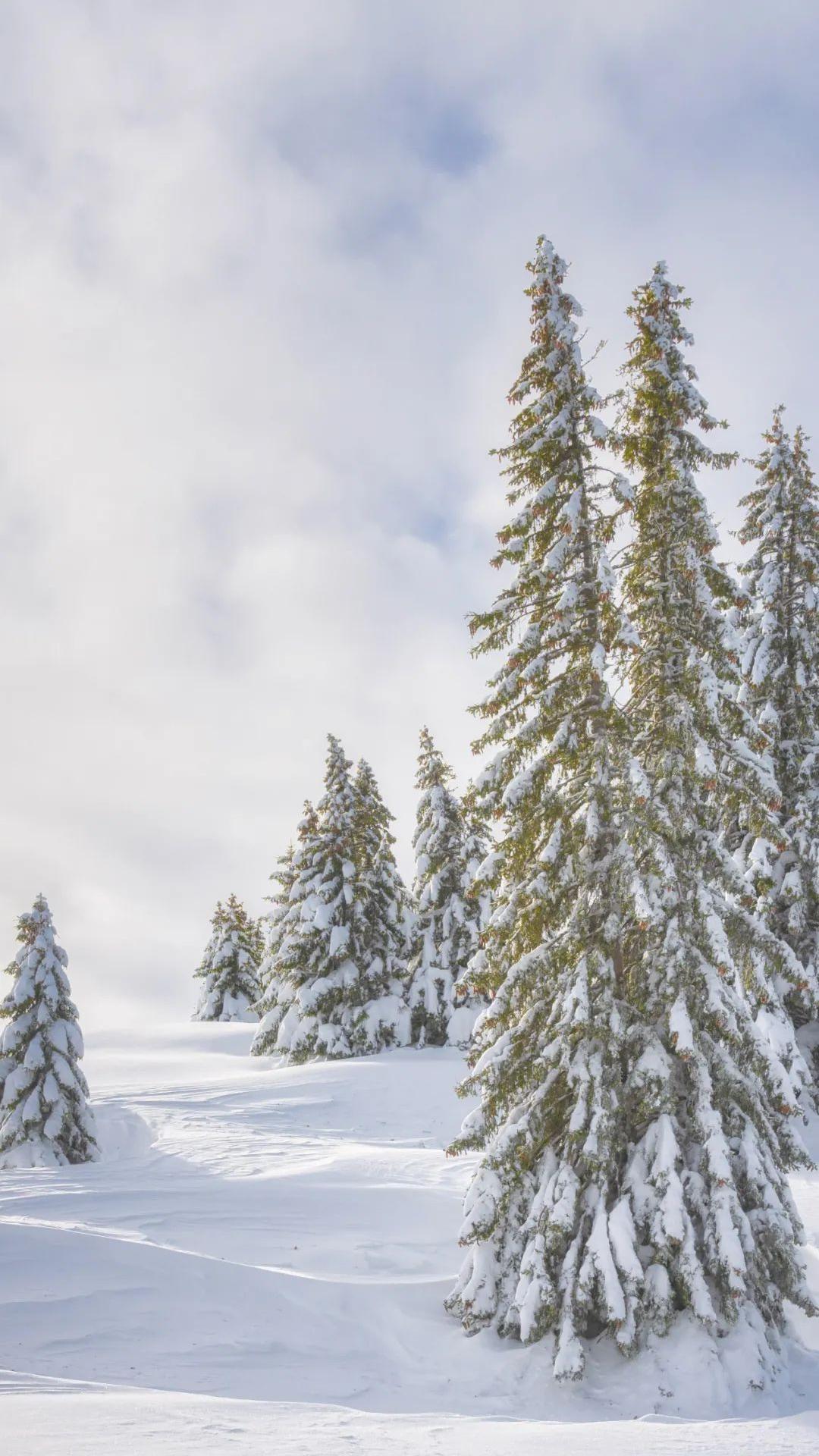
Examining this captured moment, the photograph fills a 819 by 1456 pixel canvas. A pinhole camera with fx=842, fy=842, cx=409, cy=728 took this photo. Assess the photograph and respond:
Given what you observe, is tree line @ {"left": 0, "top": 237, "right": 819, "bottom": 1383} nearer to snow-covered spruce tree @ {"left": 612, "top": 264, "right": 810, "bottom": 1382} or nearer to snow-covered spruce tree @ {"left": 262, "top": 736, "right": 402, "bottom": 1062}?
snow-covered spruce tree @ {"left": 612, "top": 264, "right": 810, "bottom": 1382}

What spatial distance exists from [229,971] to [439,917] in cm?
1953

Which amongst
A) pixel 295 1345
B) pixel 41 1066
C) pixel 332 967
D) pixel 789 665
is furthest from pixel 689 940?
pixel 332 967

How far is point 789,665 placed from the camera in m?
20.4

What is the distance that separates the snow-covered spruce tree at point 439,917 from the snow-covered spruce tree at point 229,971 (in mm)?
16482

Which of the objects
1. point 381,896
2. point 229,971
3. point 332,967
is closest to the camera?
point 332,967

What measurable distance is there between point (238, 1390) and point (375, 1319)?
242cm

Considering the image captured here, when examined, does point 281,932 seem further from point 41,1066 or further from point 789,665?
point 789,665

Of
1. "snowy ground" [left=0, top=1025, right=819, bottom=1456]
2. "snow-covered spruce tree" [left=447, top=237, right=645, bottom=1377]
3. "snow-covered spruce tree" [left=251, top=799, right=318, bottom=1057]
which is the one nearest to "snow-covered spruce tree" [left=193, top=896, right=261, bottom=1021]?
"snow-covered spruce tree" [left=251, top=799, right=318, bottom=1057]

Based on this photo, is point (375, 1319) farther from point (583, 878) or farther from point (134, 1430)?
point (583, 878)

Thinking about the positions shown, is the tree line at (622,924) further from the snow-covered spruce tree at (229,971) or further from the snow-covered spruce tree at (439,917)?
the snow-covered spruce tree at (229,971)

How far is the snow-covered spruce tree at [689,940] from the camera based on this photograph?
848cm

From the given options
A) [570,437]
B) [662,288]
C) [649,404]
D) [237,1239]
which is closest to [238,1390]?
[237,1239]

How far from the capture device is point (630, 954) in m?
10.4

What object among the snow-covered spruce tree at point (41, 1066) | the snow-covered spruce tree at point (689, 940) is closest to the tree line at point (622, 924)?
the snow-covered spruce tree at point (689, 940)
